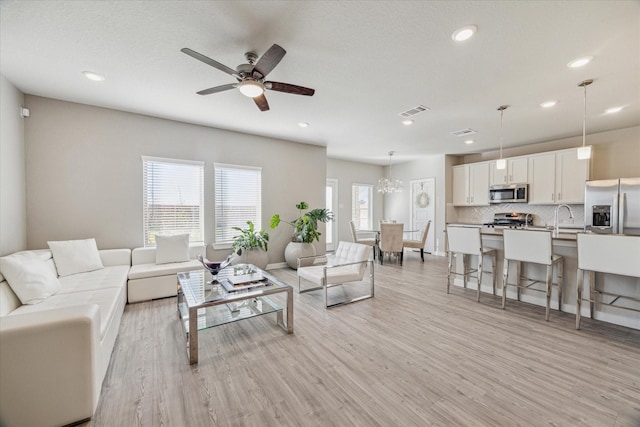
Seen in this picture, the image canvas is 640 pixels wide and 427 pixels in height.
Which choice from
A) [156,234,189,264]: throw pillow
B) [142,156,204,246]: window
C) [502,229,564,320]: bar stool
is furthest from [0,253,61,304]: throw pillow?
[502,229,564,320]: bar stool

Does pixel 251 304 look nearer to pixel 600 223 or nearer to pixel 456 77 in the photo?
pixel 456 77

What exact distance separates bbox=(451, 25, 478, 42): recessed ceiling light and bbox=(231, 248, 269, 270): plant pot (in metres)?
4.29

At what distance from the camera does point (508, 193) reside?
6.03m

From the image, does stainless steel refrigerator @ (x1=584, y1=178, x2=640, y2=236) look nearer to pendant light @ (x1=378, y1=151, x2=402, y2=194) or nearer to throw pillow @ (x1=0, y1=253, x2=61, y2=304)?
pendant light @ (x1=378, y1=151, x2=402, y2=194)

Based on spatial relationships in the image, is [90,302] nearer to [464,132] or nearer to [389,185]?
[464,132]

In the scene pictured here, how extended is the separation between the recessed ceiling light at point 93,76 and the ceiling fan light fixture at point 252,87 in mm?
1880

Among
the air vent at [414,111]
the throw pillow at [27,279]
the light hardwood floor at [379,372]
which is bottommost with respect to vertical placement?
the light hardwood floor at [379,372]

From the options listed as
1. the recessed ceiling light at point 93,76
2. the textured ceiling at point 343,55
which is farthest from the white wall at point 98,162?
the recessed ceiling light at point 93,76

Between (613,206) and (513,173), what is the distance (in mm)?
1879

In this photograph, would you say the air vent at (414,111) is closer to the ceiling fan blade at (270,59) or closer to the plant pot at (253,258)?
the ceiling fan blade at (270,59)

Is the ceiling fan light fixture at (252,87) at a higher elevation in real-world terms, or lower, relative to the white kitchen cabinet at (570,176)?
higher

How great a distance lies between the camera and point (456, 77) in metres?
2.95

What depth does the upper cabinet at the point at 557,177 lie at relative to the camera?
508 cm

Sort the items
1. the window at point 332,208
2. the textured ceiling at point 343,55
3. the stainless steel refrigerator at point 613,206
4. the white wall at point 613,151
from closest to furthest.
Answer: the textured ceiling at point 343,55 → the stainless steel refrigerator at point 613,206 → the white wall at point 613,151 → the window at point 332,208
